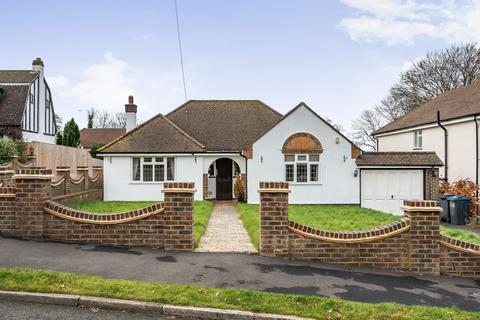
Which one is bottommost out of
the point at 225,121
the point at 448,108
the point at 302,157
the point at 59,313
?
the point at 59,313

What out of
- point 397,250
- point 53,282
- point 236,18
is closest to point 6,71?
point 236,18

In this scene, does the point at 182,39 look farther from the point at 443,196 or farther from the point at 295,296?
the point at 295,296

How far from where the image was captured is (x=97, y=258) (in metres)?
7.07

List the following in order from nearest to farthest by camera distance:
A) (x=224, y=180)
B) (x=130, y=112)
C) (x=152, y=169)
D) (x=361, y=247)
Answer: (x=361, y=247)
(x=152, y=169)
(x=224, y=180)
(x=130, y=112)

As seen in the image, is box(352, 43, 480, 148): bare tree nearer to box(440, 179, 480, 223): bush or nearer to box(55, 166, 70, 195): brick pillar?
box(440, 179, 480, 223): bush

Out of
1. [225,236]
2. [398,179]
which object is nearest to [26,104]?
[225,236]

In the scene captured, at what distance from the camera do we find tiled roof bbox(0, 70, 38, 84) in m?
27.9

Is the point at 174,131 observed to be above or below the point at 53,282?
above

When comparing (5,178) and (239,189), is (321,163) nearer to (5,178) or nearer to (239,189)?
(239,189)

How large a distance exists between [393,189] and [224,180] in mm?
8753

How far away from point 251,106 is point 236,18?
420 inches

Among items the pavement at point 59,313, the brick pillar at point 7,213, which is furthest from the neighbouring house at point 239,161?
the pavement at point 59,313

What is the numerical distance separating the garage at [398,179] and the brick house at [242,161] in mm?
265

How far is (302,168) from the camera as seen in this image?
18.9 m
